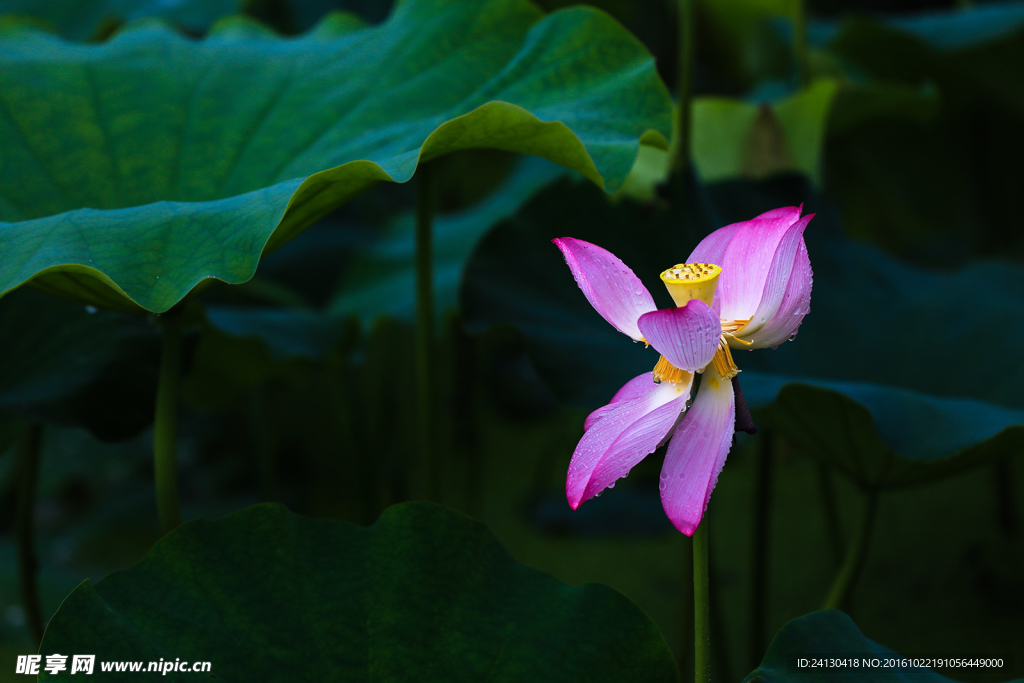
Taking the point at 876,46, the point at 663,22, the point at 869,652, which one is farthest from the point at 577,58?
the point at 663,22

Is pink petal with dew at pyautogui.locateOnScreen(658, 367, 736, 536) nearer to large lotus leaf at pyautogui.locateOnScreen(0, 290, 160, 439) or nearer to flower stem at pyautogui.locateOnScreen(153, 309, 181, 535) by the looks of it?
flower stem at pyautogui.locateOnScreen(153, 309, 181, 535)

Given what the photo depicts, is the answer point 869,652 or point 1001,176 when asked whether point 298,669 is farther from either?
point 1001,176

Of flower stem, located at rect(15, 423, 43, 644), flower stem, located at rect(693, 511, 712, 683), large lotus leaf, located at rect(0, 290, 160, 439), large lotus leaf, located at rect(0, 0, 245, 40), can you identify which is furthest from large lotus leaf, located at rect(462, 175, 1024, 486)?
large lotus leaf, located at rect(0, 0, 245, 40)

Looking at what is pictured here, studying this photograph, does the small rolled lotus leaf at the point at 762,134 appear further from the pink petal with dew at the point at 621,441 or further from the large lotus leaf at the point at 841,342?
the pink petal with dew at the point at 621,441

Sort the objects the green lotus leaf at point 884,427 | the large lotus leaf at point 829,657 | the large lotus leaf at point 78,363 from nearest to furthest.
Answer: the large lotus leaf at point 829,657, the green lotus leaf at point 884,427, the large lotus leaf at point 78,363

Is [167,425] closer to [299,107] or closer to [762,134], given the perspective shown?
[299,107]

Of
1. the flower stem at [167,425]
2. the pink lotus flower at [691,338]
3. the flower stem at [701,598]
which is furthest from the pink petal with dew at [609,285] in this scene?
the flower stem at [167,425]

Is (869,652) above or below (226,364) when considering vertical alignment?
above

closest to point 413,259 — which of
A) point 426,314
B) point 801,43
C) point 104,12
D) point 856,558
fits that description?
point 426,314
